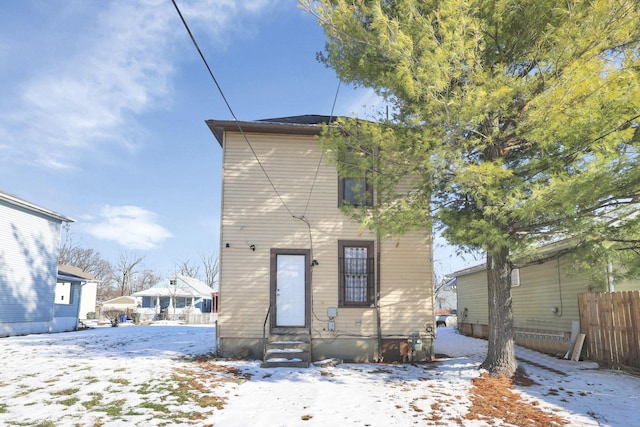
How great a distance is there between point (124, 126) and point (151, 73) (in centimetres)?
884

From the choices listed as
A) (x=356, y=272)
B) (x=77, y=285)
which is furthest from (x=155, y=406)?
(x=77, y=285)

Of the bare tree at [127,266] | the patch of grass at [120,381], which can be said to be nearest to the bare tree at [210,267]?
the bare tree at [127,266]

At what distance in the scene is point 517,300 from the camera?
1366 centimetres

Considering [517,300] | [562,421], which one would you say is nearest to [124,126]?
[517,300]

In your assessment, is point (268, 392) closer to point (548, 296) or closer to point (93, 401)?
point (93, 401)

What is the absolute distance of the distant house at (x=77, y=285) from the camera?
21078 mm

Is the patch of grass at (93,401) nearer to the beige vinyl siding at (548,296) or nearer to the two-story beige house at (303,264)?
the two-story beige house at (303,264)

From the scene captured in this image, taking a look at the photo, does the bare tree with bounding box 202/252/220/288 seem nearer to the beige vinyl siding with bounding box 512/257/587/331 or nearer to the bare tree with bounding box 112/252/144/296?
the bare tree with bounding box 112/252/144/296

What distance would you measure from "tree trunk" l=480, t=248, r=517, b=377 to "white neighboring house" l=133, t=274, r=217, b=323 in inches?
1170

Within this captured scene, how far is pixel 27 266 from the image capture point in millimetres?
16484

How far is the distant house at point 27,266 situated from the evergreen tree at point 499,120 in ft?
47.1

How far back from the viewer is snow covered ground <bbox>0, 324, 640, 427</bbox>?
212 inches

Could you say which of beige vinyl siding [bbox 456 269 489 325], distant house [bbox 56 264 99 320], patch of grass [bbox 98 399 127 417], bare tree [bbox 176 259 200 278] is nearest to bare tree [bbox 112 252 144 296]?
bare tree [bbox 176 259 200 278]

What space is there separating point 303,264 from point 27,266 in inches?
508
